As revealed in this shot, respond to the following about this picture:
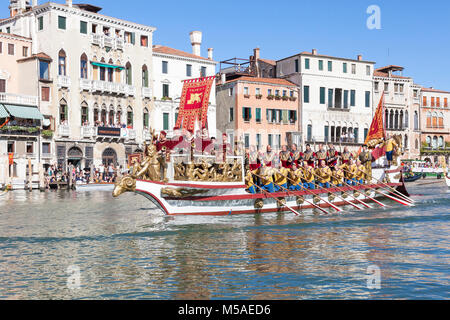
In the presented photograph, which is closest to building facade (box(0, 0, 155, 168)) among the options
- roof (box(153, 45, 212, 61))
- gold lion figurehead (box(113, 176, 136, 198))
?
roof (box(153, 45, 212, 61))

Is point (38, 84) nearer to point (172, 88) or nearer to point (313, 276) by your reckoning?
point (172, 88)

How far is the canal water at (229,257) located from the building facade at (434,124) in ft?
197

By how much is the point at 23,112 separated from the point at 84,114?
6.02m

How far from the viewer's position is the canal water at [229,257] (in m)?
9.23

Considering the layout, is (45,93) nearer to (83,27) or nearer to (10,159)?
(10,159)

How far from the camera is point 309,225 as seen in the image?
678 inches

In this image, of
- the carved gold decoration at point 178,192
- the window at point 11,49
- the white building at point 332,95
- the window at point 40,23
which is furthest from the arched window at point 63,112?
the carved gold decoration at point 178,192

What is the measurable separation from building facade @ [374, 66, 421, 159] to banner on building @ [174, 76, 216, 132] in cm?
4893

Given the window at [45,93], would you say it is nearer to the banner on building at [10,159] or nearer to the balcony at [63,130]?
the balcony at [63,130]

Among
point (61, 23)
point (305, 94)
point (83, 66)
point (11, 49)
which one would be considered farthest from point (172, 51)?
point (11, 49)

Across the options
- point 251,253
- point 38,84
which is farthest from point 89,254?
point 38,84

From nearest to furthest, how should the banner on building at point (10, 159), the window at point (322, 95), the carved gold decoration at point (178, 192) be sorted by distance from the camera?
the carved gold decoration at point (178, 192)
the banner on building at point (10, 159)
the window at point (322, 95)

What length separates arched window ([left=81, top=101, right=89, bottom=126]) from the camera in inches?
1883

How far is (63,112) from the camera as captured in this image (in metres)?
46.6
